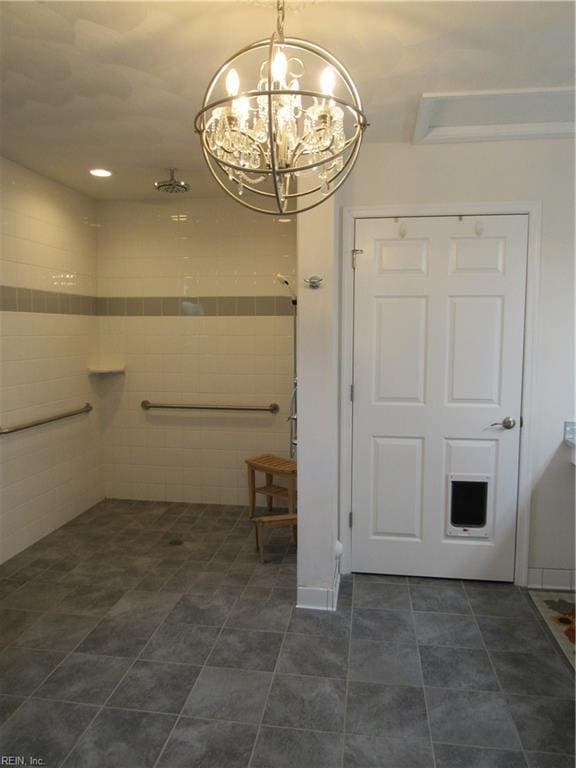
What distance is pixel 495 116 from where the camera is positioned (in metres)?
2.51

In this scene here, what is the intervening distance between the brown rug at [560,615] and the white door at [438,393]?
219 millimetres

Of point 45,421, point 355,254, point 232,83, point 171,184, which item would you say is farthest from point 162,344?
point 232,83

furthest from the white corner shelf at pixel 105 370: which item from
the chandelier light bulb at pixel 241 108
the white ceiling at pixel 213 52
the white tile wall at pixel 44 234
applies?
the chandelier light bulb at pixel 241 108

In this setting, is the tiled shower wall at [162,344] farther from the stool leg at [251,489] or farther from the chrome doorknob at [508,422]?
the chrome doorknob at [508,422]

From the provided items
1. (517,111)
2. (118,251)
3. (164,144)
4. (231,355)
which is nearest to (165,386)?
(231,355)

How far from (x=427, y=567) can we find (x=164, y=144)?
2901mm

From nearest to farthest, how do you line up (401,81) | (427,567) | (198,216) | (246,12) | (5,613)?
(246,12) → (401,81) → (5,613) → (427,567) → (198,216)

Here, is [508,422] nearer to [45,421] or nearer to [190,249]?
[190,249]

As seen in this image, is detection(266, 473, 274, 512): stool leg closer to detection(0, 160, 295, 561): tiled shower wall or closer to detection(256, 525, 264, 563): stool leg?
detection(0, 160, 295, 561): tiled shower wall

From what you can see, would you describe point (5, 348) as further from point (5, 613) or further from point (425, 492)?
point (425, 492)

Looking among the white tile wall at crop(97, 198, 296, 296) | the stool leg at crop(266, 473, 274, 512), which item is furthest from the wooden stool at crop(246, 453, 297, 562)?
the white tile wall at crop(97, 198, 296, 296)

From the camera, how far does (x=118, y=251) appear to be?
4172 millimetres

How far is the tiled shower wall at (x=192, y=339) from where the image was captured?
159 inches

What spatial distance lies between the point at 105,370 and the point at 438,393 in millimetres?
2659
